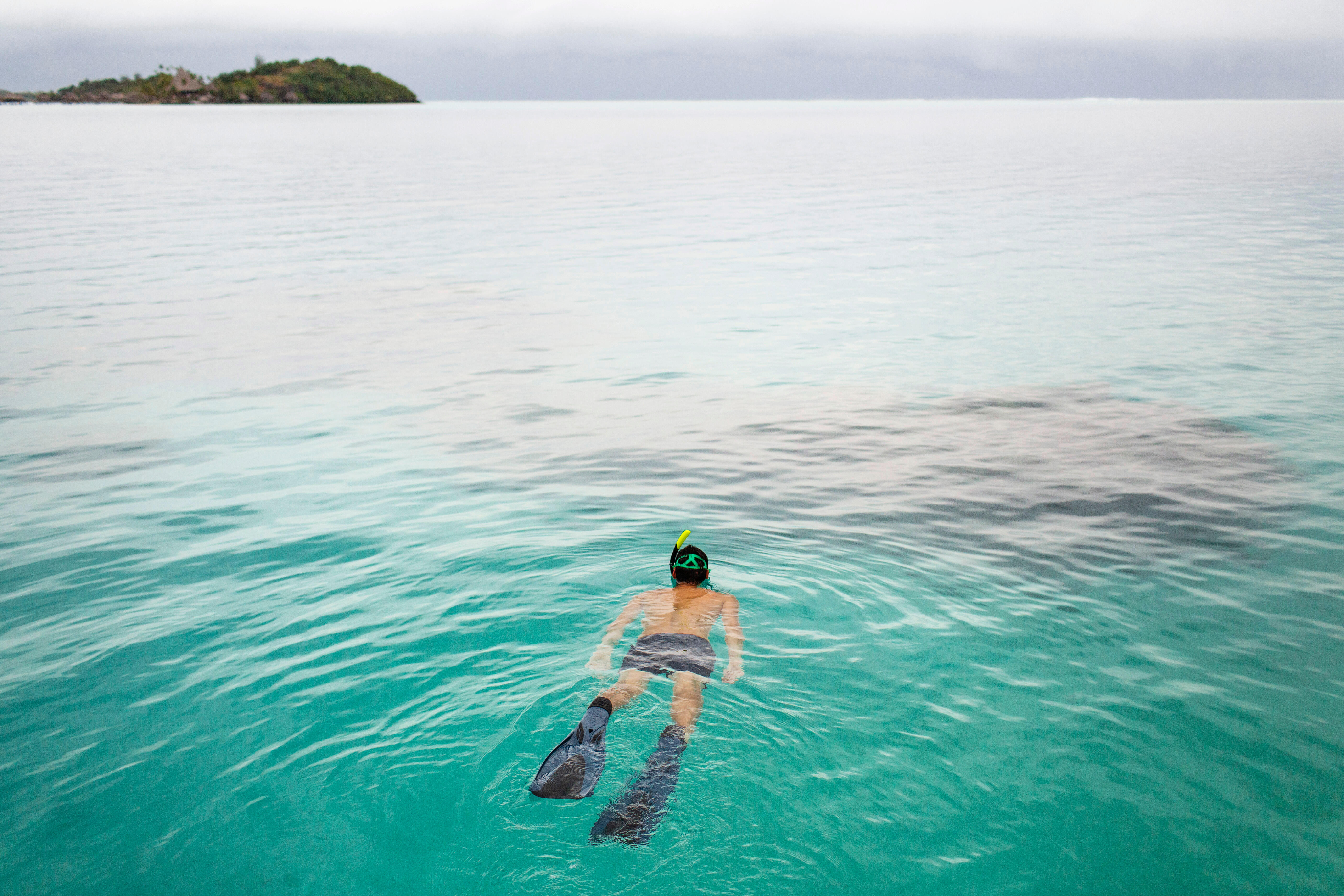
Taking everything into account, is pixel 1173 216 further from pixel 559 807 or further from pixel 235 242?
pixel 559 807

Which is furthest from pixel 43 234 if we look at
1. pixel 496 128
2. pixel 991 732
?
pixel 496 128

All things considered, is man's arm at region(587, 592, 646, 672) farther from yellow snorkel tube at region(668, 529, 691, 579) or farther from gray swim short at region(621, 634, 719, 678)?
yellow snorkel tube at region(668, 529, 691, 579)

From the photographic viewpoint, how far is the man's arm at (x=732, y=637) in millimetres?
8711

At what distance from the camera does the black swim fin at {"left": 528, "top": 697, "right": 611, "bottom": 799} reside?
691 cm

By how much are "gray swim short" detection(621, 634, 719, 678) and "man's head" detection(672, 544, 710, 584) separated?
0.95m

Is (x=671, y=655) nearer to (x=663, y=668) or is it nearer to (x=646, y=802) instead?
(x=663, y=668)

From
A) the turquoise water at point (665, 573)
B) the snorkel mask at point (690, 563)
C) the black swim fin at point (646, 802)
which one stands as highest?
the snorkel mask at point (690, 563)

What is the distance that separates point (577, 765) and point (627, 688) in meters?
1.19

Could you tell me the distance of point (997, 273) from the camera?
32.2 meters

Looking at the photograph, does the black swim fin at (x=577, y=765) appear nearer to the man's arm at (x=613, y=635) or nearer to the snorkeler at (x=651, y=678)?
the snorkeler at (x=651, y=678)

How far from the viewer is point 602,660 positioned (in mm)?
8891

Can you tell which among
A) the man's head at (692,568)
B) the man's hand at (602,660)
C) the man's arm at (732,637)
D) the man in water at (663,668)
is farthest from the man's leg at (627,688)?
the man's head at (692,568)

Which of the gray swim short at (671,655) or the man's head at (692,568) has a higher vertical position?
the man's head at (692,568)

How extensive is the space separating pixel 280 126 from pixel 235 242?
432 feet
